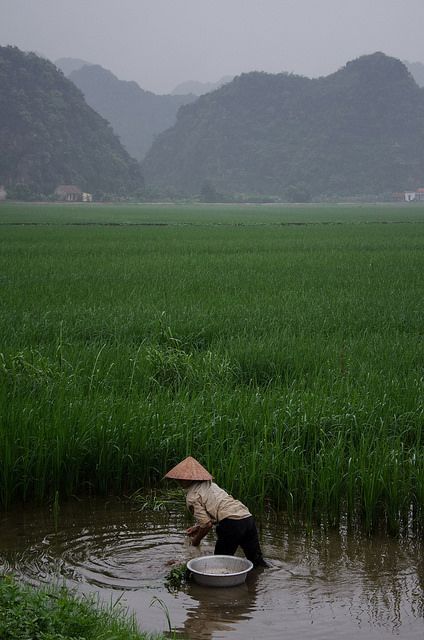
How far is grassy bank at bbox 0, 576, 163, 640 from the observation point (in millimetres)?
2639

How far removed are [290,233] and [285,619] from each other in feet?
78.4

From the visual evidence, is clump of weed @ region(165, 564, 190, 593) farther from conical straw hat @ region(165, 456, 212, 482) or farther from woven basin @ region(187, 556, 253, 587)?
conical straw hat @ region(165, 456, 212, 482)

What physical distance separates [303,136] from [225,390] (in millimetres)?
113672

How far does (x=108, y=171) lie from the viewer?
84062 millimetres

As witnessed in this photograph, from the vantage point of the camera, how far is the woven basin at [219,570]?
11.4 feet

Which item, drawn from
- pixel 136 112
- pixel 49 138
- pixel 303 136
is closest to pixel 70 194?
pixel 49 138

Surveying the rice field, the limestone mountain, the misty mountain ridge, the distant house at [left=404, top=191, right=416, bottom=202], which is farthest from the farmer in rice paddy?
the limestone mountain

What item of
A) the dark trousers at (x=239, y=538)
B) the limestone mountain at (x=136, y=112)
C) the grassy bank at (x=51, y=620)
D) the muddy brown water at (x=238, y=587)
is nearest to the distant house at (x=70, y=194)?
the muddy brown water at (x=238, y=587)

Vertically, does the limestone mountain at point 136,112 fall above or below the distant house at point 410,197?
above

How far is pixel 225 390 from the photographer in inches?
242

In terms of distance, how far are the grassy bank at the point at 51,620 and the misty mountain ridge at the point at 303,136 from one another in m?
101

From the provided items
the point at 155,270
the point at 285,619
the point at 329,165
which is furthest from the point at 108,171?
the point at 285,619

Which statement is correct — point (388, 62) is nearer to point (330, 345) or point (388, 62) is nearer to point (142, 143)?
point (142, 143)

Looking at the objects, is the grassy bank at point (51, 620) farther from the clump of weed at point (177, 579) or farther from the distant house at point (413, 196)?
the distant house at point (413, 196)
